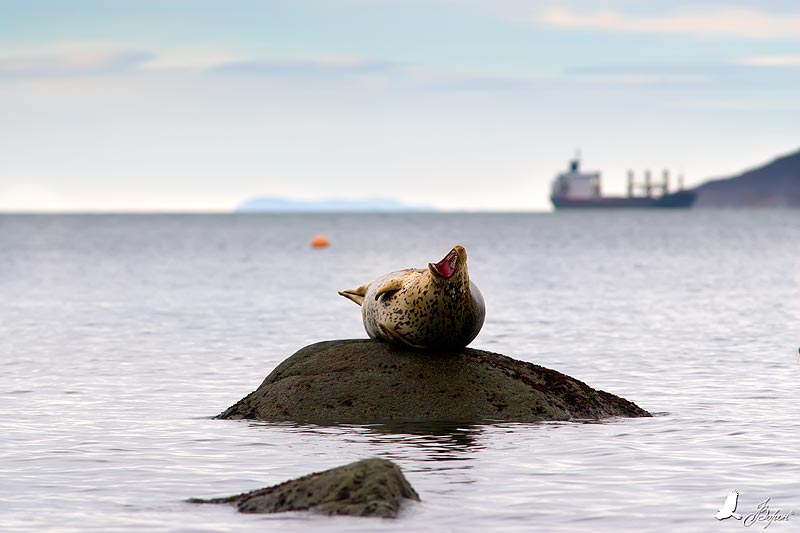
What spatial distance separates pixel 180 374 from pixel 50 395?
2.87 meters

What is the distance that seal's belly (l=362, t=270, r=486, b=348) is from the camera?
14234 millimetres

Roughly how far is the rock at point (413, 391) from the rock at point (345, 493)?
12.2 ft

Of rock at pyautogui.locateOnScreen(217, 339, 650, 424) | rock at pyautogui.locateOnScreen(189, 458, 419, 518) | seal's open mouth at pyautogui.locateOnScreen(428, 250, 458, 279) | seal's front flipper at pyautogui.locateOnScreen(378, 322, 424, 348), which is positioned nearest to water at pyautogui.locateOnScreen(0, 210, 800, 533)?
rock at pyautogui.locateOnScreen(189, 458, 419, 518)

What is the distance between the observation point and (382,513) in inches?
386

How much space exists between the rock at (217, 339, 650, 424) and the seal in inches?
6.6

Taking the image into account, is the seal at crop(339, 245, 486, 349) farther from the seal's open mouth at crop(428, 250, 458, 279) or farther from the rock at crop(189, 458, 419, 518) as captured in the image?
the rock at crop(189, 458, 419, 518)

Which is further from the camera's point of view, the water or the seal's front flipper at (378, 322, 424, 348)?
the seal's front flipper at (378, 322, 424, 348)

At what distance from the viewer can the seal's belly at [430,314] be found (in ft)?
46.7

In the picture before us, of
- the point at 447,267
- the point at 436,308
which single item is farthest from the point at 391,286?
the point at 447,267

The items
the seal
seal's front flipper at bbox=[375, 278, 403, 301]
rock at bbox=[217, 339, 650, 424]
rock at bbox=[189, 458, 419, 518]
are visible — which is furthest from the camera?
seal's front flipper at bbox=[375, 278, 403, 301]

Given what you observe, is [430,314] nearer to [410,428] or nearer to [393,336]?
[393,336]

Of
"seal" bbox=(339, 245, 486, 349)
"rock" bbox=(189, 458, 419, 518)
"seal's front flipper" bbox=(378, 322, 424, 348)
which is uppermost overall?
"seal" bbox=(339, 245, 486, 349)

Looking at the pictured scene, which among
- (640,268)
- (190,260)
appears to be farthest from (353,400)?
(190,260)

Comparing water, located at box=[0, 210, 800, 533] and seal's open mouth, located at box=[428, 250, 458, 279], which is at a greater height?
seal's open mouth, located at box=[428, 250, 458, 279]
